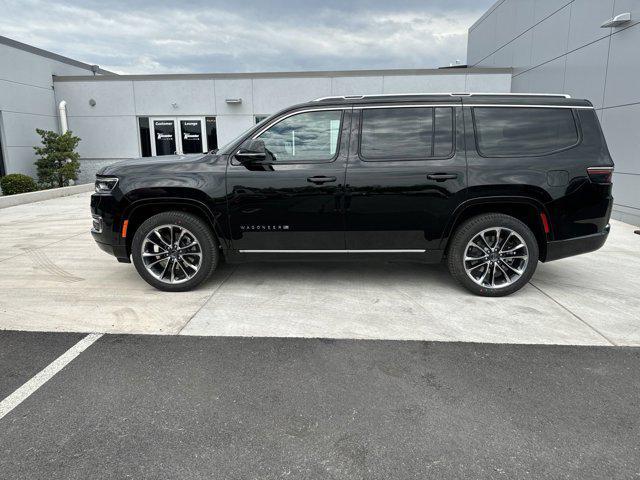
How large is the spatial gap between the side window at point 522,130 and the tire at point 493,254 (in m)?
0.70

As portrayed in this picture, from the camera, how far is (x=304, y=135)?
4.73 m

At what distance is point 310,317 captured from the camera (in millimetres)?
4277

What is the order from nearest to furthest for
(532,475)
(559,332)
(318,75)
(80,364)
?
(532,475)
(80,364)
(559,332)
(318,75)

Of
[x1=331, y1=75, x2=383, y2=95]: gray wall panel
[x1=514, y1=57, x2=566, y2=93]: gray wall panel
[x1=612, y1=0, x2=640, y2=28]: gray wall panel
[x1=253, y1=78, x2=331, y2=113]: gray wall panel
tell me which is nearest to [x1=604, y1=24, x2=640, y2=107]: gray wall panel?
[x1=612, y1=0, x2=640, y2=28]: gray wall panel

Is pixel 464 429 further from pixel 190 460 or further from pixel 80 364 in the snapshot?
pixel 80 364

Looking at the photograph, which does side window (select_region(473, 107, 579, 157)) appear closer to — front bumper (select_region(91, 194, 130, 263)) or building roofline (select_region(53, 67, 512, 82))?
front bumper (select_region(91, 194, 130, 263))

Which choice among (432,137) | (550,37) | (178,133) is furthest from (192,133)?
(432,137)

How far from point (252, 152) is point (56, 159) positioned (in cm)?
1336

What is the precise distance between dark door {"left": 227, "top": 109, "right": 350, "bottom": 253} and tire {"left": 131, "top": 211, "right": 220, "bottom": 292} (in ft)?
1.19

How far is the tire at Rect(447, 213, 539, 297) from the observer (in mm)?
4617

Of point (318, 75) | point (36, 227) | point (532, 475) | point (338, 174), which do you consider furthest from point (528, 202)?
point (318, 75)

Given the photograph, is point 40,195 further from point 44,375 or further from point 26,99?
point 44,375

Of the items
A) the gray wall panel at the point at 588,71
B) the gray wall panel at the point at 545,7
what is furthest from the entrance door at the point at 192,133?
the gray wall panel at the point at 588,71

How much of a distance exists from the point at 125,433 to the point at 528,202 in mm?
4114
